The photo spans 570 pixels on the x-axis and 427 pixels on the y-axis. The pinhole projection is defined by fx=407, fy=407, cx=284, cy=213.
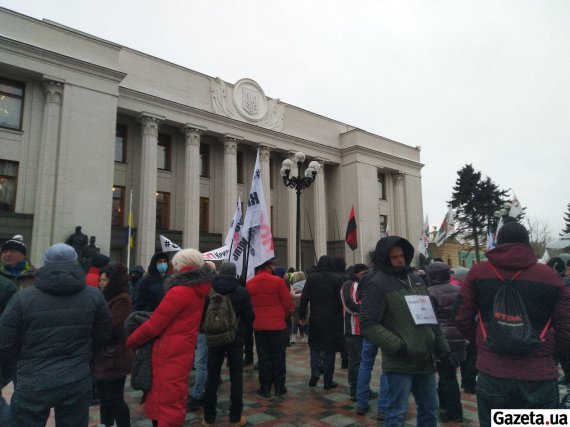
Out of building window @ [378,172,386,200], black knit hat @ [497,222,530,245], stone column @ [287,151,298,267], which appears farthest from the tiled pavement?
building window @ [378,172,386,200]

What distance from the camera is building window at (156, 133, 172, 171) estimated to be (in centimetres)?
2370

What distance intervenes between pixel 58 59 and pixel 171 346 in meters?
19.3

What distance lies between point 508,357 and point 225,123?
2344cm

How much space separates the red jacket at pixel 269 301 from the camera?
19.0 ft

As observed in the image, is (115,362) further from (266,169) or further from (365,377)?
(266,169)

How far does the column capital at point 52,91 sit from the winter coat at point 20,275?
16780 mm

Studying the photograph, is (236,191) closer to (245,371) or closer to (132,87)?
(132,87)

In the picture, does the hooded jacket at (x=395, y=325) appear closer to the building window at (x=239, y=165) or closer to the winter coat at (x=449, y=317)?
the winter coat at (x=449, y=317)

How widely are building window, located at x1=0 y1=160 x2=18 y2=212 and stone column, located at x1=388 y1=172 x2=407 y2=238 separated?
82.6 ft

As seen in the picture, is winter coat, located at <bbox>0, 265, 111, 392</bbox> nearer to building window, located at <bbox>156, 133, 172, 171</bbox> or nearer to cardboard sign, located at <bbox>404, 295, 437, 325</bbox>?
cardboard sign, located at <bbox>404, 295, 437, 325</bbox>

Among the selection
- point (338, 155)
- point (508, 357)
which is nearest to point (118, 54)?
point (338, 155)

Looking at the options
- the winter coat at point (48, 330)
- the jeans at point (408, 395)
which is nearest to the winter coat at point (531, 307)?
the jeans at point (408, 395)

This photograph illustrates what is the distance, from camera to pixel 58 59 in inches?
720

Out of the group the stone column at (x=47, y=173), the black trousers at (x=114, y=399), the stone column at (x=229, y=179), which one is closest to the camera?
the black trousers at (x=114, y=399)
